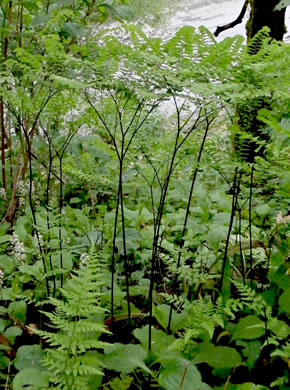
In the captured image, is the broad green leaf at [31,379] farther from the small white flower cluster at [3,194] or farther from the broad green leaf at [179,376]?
the small white flower cluster at [3,194]

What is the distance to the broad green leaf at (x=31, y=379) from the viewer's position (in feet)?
3.68

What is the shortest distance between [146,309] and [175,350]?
49cm

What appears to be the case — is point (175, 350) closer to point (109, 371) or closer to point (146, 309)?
point (109, 371)

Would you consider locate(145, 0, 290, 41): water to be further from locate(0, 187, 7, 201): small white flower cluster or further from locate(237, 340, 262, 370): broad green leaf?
locate(237, 340, 262, 370): broad green leaf

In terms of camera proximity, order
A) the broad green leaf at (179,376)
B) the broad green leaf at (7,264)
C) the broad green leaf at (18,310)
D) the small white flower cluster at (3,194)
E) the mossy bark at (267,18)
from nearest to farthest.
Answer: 1. the broad green leaf at (179,376)
2. the broad green leaf at (18,310)
3. the broad green leaf at (7,264)
4. the small white flower cluster at (3,194)
5. the mossy bark at (267,18)

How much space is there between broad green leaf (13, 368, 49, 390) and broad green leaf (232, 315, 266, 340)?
0.59 meters

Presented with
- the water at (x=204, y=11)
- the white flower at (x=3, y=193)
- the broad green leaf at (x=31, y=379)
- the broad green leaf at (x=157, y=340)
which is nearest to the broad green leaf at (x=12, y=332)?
the broad green leaf at (x=31, y=379)

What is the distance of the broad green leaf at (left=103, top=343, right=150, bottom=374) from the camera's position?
46.3 inches

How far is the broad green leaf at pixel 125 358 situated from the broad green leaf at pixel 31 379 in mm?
176

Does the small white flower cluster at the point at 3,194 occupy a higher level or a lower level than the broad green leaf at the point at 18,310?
higher

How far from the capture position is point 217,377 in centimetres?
134

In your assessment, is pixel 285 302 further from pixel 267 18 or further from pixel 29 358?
pixel 267 18

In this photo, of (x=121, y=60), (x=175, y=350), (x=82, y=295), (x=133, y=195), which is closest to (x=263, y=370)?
(x=175, y=350)

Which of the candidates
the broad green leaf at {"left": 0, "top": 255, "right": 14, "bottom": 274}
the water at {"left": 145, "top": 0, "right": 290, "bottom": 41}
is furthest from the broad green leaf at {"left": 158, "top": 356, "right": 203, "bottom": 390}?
the water at {"left": 145, "top": 0, "right": 290, "bottom": 41}
